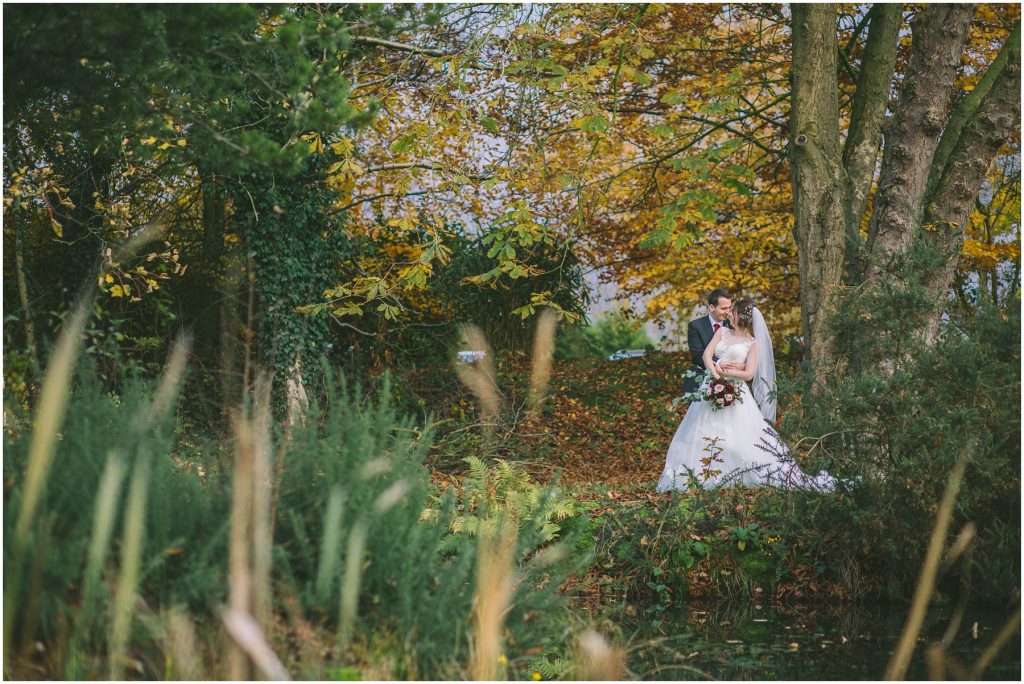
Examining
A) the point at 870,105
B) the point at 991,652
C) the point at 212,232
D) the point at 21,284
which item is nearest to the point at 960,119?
the point at 870,105

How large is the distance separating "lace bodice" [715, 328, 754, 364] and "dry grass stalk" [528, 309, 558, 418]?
150 inches

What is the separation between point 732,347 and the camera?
9.49 m

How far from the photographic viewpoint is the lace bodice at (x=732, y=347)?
945 cm

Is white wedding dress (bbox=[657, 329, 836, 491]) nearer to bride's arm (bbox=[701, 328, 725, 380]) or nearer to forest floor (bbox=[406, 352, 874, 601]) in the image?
bride's arm (bbox=[701, 328, 725, 380])

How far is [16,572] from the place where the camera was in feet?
10.4

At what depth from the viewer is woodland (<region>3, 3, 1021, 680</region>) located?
351 cm

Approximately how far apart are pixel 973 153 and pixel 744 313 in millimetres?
2571

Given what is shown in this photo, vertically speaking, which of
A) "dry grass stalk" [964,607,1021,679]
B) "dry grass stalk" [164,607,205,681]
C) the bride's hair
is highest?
the bride's hair

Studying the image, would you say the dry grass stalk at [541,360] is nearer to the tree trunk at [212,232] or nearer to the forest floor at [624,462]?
the forest floor at [624,462]

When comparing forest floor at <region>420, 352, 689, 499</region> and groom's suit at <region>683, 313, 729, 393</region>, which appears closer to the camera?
groom's suit at <region>683, 313, 729, 393</region>

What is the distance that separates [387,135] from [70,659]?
12300 millimetres

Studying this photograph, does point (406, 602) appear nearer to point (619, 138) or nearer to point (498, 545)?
point (498, 545)

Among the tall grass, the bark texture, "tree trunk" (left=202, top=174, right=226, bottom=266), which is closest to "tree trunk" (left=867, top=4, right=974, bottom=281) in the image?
the bark texture

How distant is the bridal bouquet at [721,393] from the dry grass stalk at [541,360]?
4.05 meters
